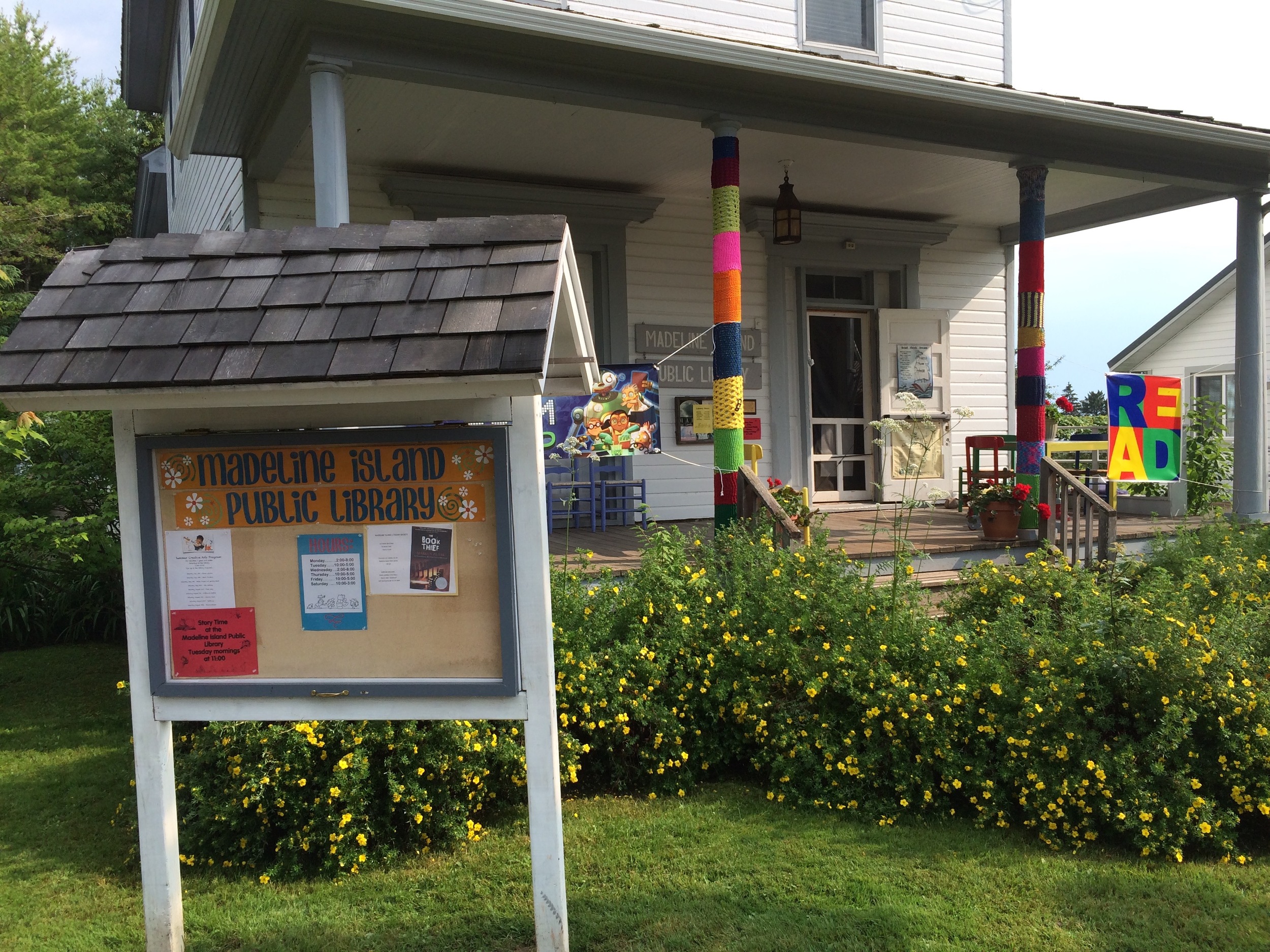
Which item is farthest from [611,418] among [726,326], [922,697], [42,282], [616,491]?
[42,282]

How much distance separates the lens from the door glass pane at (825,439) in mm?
10047

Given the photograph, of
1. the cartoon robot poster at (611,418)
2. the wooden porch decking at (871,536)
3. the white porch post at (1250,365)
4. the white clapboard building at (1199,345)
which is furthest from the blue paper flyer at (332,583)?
the white clapboard building at (1199,345)

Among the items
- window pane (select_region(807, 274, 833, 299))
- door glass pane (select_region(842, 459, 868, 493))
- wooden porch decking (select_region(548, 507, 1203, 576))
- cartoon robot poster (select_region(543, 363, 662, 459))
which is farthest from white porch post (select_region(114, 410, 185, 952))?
door glass pane (select_region(842, 459, 868, 493))

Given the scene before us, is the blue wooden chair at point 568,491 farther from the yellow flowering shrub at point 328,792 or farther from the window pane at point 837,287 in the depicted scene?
the yellow flowering shrub at point 328,792

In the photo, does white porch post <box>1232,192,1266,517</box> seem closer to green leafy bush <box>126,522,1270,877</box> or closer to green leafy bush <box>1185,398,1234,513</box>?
green leafy bush <box>1185,398,1234,513</box>

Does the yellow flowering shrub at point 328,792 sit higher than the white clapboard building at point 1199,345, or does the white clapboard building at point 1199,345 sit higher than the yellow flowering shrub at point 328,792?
the white clapboard building at point 1199,345

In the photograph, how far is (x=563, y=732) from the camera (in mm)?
4359

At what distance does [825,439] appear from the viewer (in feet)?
33.1

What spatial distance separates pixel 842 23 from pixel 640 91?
10.4 ft

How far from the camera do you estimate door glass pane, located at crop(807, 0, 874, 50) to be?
814cm

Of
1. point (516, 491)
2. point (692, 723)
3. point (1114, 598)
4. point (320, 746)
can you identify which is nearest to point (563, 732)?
point (692, 723)

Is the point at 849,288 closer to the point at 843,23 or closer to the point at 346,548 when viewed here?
the point at 843,23

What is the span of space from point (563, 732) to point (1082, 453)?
Result: 11542 mm

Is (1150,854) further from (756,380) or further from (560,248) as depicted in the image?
(756,380)
